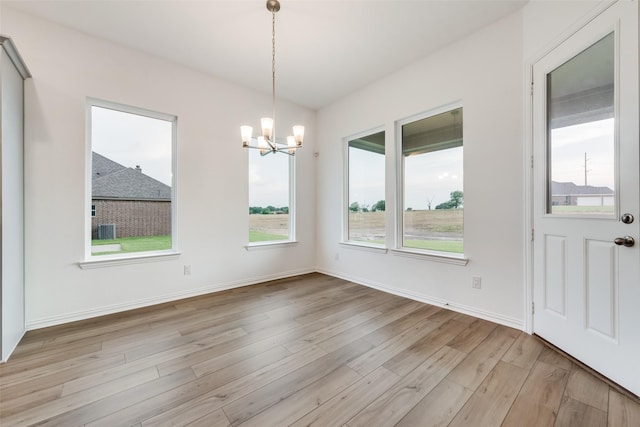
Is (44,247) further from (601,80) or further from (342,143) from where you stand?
(601,80)

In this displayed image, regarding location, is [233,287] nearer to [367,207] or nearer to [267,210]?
[267,210]

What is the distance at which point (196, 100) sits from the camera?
3500mm

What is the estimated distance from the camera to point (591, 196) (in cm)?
188

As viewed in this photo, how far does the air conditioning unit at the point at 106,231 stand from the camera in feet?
9.67

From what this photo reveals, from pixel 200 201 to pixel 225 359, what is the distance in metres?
2.19

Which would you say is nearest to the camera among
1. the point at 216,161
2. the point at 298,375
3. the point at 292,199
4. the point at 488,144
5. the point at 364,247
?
the point at 298,375

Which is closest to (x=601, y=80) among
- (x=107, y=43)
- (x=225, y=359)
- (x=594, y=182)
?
(x=594, y=182)

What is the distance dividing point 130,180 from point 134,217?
45 cm

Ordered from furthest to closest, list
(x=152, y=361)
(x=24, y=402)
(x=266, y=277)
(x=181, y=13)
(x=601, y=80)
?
(x=266, y=277) → (x=181, y=13) → (x=152, y=361) → (x=601, y=80) → (x=24, y=402)

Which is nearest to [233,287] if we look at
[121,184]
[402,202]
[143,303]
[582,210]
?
[143,303]

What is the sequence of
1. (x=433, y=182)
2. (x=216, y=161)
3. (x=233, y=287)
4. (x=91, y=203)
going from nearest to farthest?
1. (x=91, y=203)
2. (x=433, y=182)
3. (x=216, y=161)
4. (x=233, y=287)

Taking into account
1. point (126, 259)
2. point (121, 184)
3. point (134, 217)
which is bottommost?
point (126, 259)

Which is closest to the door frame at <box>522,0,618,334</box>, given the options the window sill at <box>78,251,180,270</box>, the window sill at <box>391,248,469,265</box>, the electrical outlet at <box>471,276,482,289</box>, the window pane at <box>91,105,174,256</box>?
the electrical outlet at <box>471,276,482,289</box>

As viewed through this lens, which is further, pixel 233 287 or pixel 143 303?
pixel 233 287
